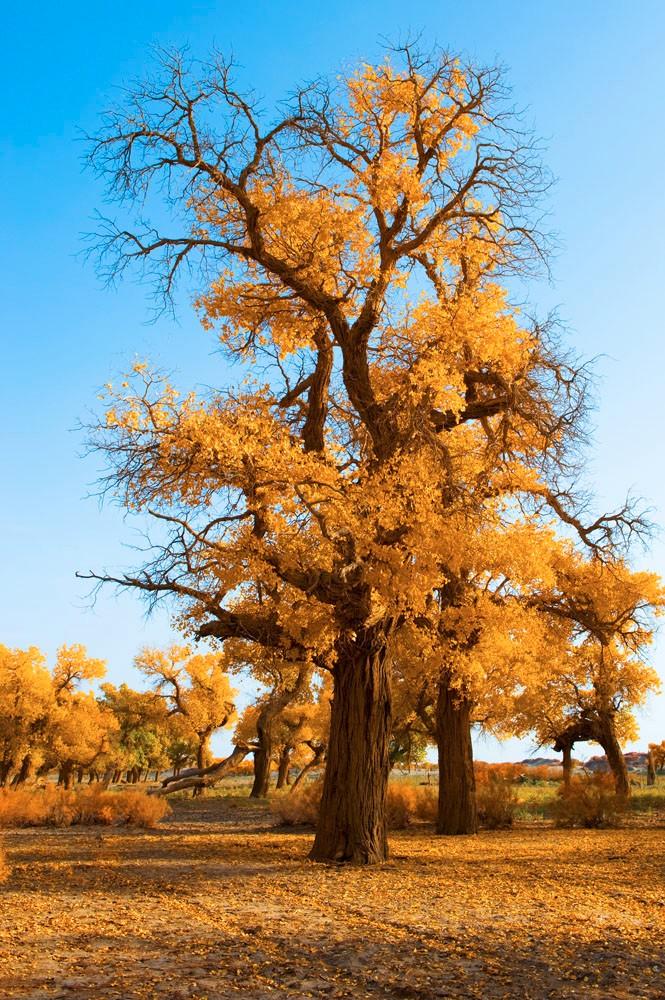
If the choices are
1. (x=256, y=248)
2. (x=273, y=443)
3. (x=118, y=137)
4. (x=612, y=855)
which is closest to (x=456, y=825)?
(x=612, y=855)

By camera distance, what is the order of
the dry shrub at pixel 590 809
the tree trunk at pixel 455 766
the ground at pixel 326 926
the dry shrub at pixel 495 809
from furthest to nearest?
the dry shrub at pixel 590 809
the dry shrub at pixel 495 809
the tree trunk at pixel 455 766
the ground at pixel 326 926

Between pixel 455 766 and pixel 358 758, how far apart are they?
273 inches

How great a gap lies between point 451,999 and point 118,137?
10548 mm

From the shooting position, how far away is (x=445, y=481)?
1109 centimetres

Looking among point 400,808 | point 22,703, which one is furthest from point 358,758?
point 22,703

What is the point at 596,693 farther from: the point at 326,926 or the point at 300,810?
the point at 326,926

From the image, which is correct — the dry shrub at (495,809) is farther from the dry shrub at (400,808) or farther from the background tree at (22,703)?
the background tree at (22,703)

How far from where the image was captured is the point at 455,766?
691 inches

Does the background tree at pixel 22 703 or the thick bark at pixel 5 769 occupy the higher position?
the background tree at pixel 22 703

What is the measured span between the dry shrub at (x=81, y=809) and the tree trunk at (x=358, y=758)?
9.11m

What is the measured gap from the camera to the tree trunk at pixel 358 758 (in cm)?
1122

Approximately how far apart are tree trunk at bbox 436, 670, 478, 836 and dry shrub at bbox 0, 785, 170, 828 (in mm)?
6775

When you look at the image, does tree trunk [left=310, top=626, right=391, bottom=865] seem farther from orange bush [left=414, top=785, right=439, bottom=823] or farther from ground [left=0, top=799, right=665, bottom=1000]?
orange bush [left=414, top=785, right=439, bottom=823]

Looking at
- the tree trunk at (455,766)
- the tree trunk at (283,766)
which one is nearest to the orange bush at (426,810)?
the tree trunk at (455,766)
